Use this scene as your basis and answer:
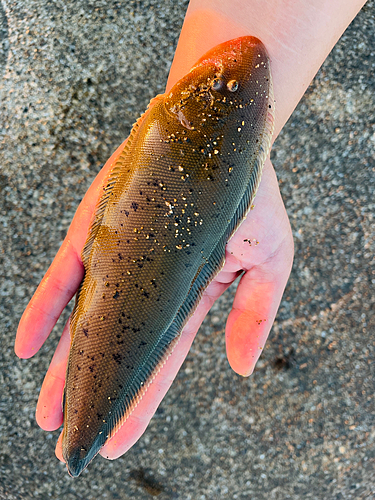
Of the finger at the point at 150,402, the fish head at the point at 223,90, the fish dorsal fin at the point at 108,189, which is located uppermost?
the fish head at the point at 223,90

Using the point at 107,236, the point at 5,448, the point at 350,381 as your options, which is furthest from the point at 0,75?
the point at 350,381

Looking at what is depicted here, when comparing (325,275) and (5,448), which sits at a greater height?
(325,275)

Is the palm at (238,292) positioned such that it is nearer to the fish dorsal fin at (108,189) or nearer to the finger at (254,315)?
the finger at (254,315)

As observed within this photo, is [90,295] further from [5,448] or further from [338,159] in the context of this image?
[338,159]

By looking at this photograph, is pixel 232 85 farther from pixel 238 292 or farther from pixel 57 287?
pixel 57 287

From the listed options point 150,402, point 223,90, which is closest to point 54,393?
point 150,402

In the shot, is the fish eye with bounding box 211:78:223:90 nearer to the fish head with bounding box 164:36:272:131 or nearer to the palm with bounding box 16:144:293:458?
the fish head with bounding box 164:36:272:131

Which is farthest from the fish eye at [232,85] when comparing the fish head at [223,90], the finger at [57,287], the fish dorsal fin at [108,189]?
the finger at [57,287]
